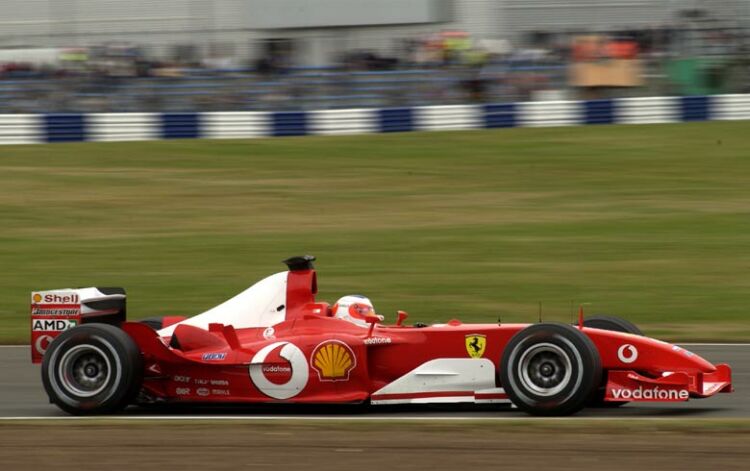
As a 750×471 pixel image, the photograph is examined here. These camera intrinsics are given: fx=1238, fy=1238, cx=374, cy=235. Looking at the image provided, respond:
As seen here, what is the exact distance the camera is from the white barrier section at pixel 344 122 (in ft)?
77.5

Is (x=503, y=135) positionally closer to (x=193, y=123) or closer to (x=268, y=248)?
(x=193, y=123)

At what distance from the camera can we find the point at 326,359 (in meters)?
7.56

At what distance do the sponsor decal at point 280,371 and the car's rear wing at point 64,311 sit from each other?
1128mm

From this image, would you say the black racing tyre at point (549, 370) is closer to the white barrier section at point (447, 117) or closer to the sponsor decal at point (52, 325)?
the sponsor decal at point (52, 325)

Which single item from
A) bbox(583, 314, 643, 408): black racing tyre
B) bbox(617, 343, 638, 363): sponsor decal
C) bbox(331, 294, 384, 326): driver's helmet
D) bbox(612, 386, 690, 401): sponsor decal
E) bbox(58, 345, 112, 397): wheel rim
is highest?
bbox(331, 294, 384, 326): driver's helmet

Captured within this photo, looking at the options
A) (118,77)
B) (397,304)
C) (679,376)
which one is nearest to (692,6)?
(118,77)

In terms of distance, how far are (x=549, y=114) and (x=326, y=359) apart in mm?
16958

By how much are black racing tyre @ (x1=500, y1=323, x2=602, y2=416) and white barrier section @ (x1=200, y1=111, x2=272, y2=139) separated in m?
16.9

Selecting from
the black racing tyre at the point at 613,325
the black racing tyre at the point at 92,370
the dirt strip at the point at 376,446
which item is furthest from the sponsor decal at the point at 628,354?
the black racing tyre at the point at 92,370

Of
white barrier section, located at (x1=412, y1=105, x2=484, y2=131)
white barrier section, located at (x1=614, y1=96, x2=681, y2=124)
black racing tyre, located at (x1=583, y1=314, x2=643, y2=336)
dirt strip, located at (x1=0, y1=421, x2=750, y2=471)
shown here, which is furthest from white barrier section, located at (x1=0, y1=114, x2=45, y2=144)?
black racing tyre, located at (x1=583, y1=314, x2=643, y2=336)

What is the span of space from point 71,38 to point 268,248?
583 inches

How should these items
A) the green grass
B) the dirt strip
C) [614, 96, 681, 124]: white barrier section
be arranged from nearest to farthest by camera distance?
the dirt strip, the green grass, [614, 96, 681, 124]: white barrier section

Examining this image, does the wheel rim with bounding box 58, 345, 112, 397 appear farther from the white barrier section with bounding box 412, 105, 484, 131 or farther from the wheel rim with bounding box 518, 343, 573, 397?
the white barrier section with bounding box 412, 105, 484, 131

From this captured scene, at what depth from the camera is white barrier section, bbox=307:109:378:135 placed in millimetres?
23625
